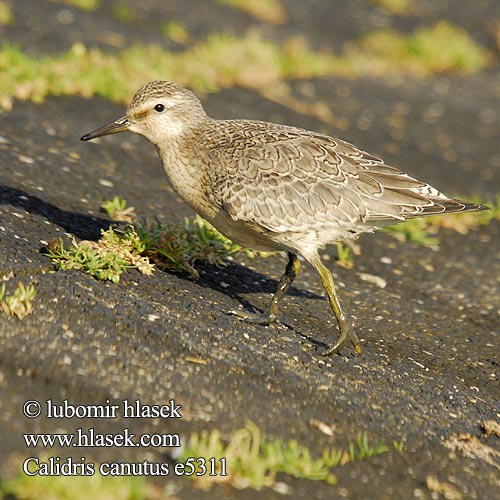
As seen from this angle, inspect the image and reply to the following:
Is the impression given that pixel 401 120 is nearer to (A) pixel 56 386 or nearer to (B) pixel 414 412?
(B) pixel 414 412

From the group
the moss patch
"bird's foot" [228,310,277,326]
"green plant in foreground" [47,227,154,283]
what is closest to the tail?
"bird's foot" [228,310,277,326]

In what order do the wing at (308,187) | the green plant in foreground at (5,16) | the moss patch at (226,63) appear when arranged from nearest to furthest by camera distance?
the wing at (308,187)
the moss patch at (226,63)
the green plant in foreground at (5,16)

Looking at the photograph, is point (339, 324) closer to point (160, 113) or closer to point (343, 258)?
point (343, 258)

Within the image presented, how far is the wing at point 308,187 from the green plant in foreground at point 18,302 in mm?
1728

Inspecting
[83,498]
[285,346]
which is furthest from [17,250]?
[83,498]

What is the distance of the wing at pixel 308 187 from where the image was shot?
684cm

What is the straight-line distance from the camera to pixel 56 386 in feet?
17.9

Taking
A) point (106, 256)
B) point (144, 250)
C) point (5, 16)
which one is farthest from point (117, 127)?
point (5, 16)

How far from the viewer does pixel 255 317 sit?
6930 mm

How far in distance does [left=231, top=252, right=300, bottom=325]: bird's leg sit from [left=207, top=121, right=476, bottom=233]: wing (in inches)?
23.6

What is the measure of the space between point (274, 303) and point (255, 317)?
0.26 m

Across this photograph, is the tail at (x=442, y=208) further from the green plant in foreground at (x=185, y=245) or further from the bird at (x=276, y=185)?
the green plant in foreground at (x=185, y=245)

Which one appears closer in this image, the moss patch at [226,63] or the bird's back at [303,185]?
the bird's back at [303,185]

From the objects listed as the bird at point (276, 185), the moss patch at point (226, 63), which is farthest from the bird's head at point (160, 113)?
the moss patch at point (226, 63)
